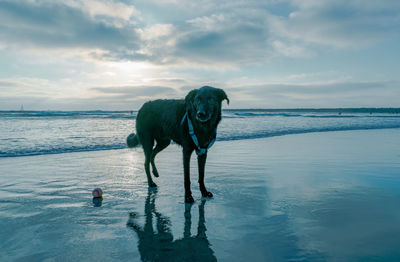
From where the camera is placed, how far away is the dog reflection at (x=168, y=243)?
8.34 ft

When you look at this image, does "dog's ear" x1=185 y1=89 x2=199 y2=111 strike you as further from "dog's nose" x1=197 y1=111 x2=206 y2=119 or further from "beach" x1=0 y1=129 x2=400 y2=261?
"beach" x1=0 y1=129 x2=400 y2=261

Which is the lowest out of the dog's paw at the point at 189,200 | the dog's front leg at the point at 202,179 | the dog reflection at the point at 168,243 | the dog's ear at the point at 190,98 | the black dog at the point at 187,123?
the dog reflection at the point at 168,243

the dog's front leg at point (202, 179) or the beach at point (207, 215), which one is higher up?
the dog's front leg at point (202, 179)

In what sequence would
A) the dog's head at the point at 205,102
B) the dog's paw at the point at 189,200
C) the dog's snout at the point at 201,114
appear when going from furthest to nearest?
the dog's paw at the point at 189,200, the dog's head at the point at 205,102, the dog's snout at the point at 201,114

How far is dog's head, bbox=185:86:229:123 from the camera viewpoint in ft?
13.1

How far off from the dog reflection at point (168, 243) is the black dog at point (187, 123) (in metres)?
0.96

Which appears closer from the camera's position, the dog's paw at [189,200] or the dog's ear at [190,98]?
the dog's paw at [189,200]

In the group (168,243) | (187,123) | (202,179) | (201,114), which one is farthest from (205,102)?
(168,243)

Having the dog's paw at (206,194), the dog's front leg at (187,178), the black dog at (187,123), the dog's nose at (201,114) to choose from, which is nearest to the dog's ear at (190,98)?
the black dog at (187,123)

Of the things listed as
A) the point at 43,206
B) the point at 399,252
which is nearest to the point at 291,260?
the point at 399,252

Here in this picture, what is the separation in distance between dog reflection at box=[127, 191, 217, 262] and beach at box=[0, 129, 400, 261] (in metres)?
0.01

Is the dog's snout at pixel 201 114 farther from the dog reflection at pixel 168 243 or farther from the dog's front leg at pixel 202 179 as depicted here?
the dog reflection at pixel 168 243

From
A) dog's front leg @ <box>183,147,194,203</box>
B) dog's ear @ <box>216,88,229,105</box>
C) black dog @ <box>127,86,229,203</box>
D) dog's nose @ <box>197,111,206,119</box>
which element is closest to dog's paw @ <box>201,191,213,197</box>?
black dog @ <box>127,86,229,203</box>

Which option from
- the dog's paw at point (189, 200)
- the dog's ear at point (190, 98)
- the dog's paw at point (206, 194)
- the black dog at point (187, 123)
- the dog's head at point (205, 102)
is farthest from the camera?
the dog's paw at point (206, 194)
